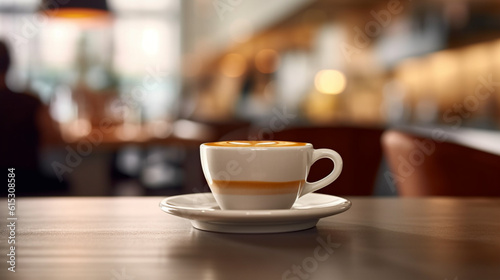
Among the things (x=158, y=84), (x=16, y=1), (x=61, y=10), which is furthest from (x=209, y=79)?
(x=61, y=10)

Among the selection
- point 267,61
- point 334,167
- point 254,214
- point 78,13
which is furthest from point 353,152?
point 267,61

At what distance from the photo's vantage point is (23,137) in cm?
263

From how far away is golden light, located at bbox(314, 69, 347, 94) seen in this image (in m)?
6.27

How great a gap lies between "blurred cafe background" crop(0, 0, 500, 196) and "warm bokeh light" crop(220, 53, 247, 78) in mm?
22

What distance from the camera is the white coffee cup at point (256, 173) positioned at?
24.4 inches

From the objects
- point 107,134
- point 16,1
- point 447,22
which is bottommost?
point 107,134

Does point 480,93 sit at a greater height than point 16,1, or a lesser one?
lesser

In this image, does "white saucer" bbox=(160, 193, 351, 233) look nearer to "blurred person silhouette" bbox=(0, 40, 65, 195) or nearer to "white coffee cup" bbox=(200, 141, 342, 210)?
"white coffee cup" bbox=(200, 141, 342, 210)

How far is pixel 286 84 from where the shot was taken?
758 centimetres

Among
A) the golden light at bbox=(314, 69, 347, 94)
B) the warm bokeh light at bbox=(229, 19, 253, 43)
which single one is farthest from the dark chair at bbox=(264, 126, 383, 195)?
the warm bokeh light at bbox=(229, 19, 253, 43)

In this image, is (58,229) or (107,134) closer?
(58,229)

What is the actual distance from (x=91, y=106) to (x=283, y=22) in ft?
6.61

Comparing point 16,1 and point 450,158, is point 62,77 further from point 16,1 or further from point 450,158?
point 450,158

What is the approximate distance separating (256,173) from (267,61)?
7511mm
